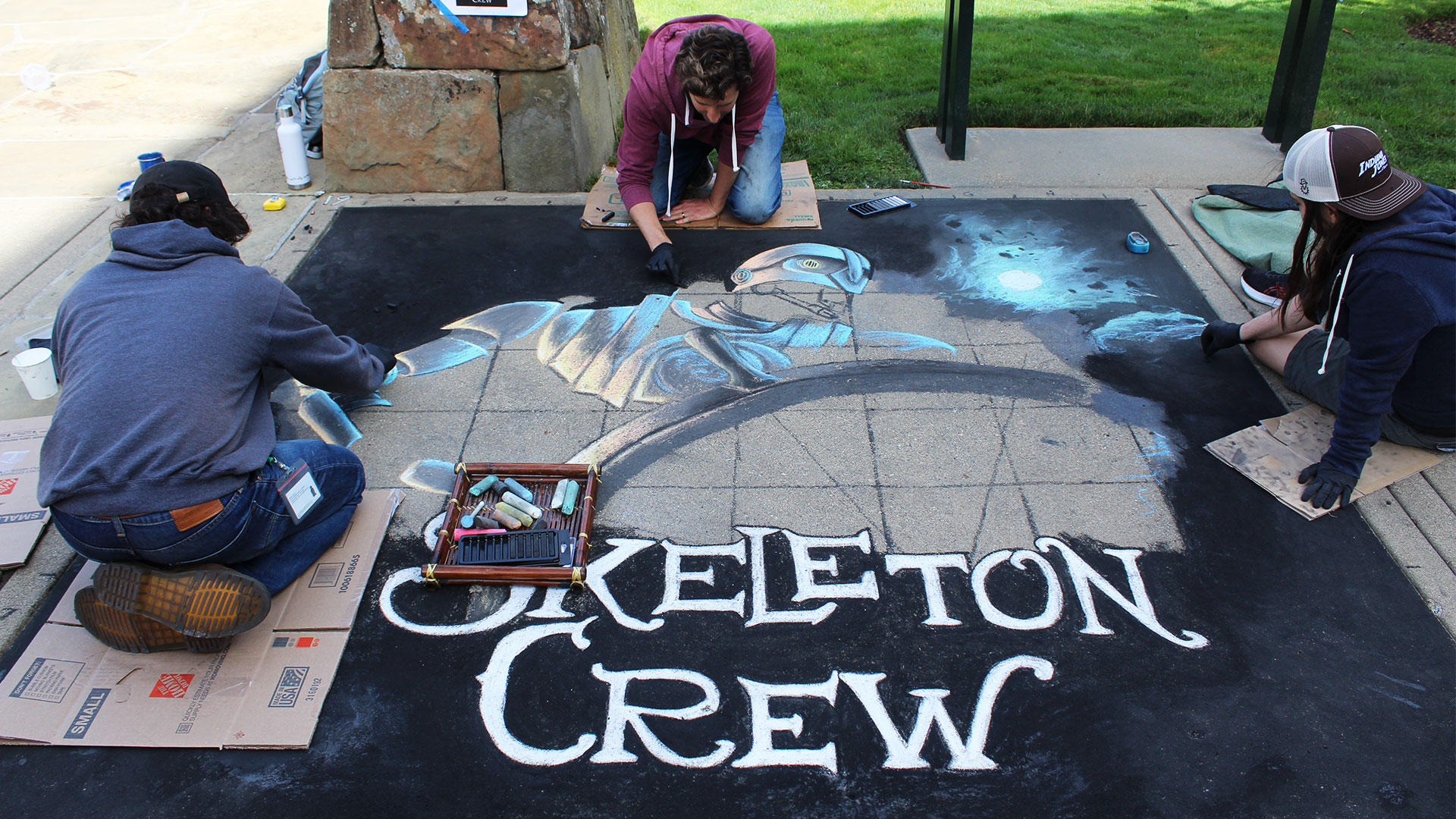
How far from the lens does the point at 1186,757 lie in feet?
6.57

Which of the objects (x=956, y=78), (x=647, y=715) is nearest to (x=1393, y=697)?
(x=647, y=715)

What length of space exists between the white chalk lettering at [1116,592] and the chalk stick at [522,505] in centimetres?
152

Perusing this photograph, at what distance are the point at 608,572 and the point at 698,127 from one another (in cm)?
244

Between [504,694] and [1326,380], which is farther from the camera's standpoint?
[1326,380]

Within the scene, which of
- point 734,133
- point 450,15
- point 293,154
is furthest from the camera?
point 293,154

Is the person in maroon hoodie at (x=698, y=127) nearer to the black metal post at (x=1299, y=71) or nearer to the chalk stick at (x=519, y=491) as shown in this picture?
the chalk stick at (x=519, y=491)

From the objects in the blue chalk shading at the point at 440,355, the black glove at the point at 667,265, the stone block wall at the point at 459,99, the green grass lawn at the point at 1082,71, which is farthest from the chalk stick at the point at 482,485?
the green grass lawn at the point at 1082,71

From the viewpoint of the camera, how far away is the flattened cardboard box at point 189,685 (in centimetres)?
204

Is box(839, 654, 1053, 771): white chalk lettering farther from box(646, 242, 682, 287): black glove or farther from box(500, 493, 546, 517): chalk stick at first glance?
box(646, 242, 682, 287): black glove

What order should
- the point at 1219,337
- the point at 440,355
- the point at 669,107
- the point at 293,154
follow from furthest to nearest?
the point at 293,154 < the point at 669,107 < the point at 440,355 < the point at 1219,337

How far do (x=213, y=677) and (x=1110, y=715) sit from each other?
2254 mm

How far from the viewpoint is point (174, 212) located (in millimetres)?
2273

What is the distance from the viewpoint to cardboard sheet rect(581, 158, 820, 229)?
171 inches

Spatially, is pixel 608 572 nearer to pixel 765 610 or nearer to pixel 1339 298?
pixel 765 610
